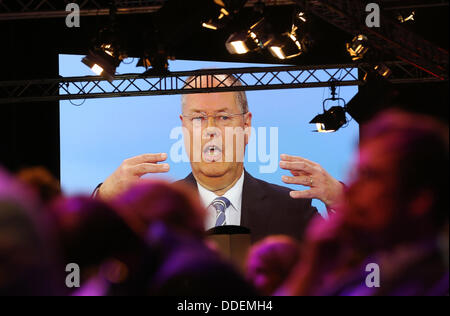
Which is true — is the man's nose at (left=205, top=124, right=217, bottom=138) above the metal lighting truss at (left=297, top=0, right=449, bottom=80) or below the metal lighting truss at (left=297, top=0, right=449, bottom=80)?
below

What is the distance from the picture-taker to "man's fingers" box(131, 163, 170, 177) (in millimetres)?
6754

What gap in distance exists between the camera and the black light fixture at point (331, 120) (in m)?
6.52

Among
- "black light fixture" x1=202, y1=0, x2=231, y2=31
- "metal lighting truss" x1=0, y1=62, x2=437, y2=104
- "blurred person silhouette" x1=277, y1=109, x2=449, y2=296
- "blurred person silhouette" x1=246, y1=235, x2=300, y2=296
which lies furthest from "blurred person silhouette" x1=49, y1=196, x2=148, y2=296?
"metal lighting truss" x1=0, y1=62, x2=437, y2=104

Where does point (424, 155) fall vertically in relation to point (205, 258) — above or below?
above

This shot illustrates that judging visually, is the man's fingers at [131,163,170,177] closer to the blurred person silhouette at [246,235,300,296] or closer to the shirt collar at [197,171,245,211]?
the shirt collar at [197,171,245,211]

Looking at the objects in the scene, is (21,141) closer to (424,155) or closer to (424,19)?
(424,19)

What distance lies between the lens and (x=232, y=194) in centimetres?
680

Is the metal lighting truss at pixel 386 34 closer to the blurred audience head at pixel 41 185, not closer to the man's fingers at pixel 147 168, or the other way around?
the man's fingers at pixel 147 168

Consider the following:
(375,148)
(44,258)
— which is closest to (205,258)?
(44,258)

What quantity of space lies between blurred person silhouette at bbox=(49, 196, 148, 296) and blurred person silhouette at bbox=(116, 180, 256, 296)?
1.6 inches

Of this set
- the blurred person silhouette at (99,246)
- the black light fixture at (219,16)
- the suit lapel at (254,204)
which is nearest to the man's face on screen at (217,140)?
the suit lapel at (254,204)

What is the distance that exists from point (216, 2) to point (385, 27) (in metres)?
1.68

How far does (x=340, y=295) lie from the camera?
58.1 inches

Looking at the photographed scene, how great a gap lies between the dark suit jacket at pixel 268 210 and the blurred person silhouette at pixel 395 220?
17.0ft
